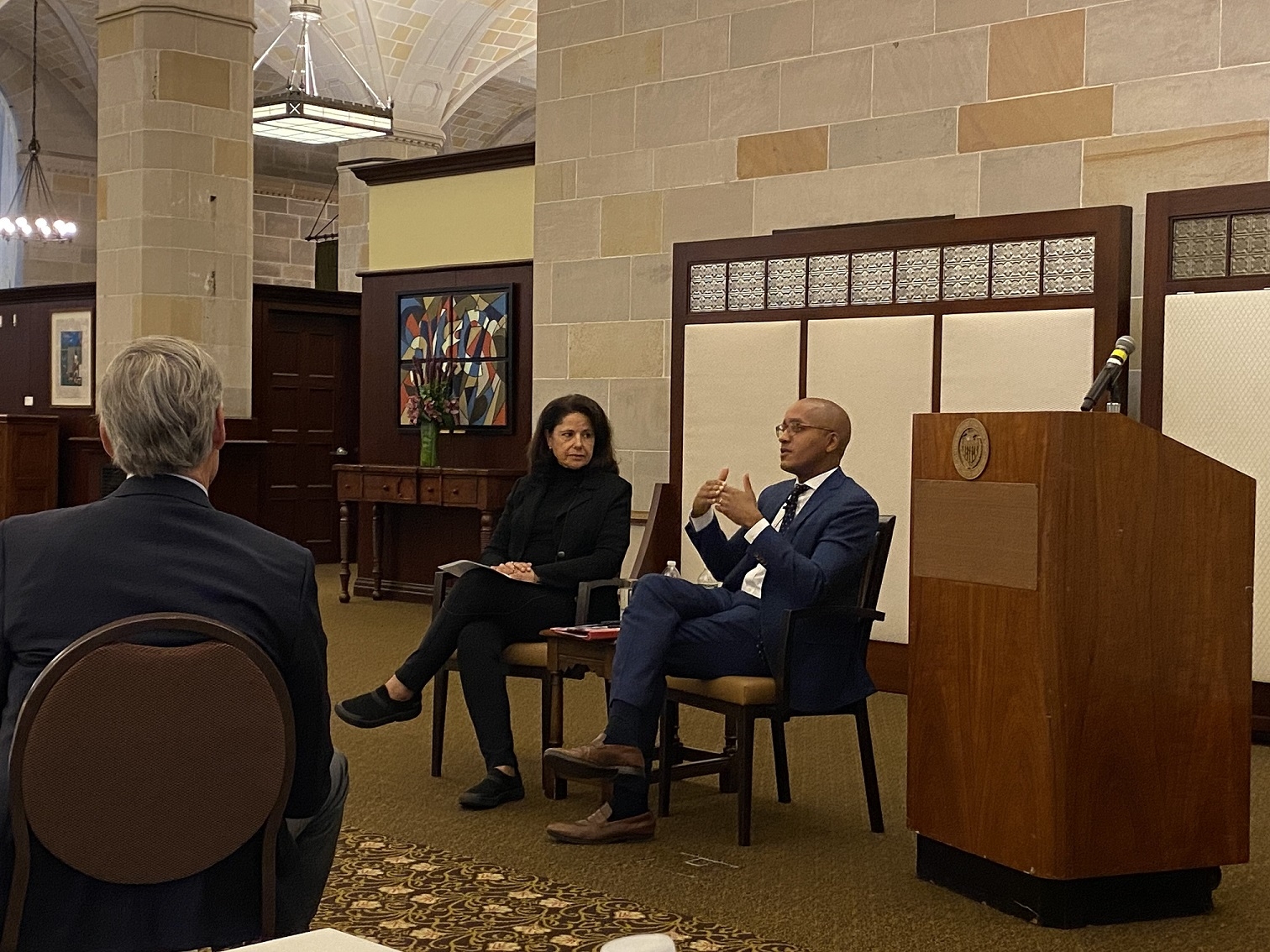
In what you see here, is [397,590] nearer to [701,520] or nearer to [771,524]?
[701,520]

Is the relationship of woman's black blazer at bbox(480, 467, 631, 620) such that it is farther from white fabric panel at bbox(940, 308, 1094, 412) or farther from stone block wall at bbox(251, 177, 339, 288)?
stone block wall at bbox(251, 177, 339, 288)

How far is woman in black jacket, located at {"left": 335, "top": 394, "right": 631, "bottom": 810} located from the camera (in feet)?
15.4

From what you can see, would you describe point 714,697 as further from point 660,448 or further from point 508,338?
point 508,338

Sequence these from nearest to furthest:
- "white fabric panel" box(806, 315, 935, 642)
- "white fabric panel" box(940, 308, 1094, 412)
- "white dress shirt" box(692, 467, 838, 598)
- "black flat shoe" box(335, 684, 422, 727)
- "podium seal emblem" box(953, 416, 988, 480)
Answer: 1. "podium seal emblem" box(953, 416, 988, 480)
2. "white dress shirt" box(692, 467, 838, 598)
3. "black flat shoe" box(335, 684, 422, 727)
4. "white fabric panel" box(940, 308, 1094, 412)
5. "white fabric panel" box(806, 315, 935, 642)

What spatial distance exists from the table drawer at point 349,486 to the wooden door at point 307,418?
214cm

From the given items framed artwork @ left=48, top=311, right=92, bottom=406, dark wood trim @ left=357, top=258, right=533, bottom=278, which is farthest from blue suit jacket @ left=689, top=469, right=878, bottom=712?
framed artwork @ left=48, top=311, right=92, bottom=406

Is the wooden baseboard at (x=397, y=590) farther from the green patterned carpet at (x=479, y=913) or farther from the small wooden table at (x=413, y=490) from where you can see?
the green patterned carpet at (x=479, y=913)

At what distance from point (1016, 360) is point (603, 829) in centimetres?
299

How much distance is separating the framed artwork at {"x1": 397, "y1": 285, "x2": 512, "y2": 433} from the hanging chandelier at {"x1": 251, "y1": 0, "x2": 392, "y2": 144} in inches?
96.2

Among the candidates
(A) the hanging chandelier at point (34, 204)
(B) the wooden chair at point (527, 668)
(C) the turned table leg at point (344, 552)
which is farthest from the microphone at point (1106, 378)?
(A) the hanging chandelier at point (34, 204)

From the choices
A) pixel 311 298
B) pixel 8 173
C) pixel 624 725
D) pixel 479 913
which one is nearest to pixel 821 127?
pixel 624 725

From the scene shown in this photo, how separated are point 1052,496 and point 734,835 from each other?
1478 mm

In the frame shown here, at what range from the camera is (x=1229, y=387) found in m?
5.67

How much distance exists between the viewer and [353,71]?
1366 cm
